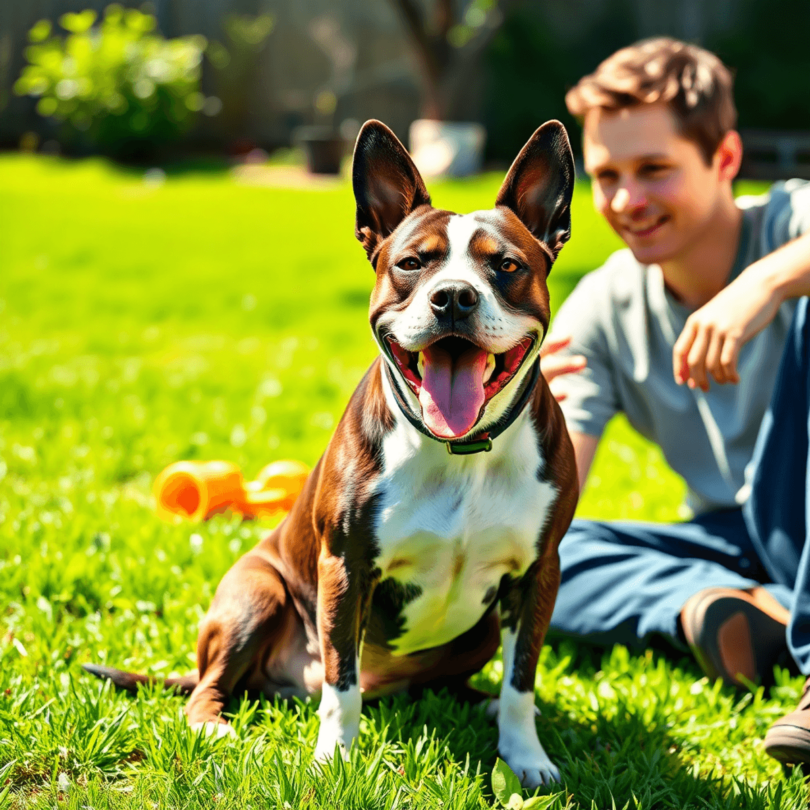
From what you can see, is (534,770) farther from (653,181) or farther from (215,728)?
(653,181)

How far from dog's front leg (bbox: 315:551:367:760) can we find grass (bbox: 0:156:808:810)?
2.4 inches

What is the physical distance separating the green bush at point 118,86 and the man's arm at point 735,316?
38.0ft

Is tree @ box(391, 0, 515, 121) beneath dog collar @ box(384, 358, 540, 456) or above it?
above

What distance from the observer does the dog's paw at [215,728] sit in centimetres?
219

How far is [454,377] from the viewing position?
1.95 m

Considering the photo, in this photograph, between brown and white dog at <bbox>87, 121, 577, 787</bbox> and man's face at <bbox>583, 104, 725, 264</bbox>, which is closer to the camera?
brown and white dog at <bbox>87, 121, 577, 787</bbox>

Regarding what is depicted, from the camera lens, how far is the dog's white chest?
2.05m

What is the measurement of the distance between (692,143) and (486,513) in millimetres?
1567

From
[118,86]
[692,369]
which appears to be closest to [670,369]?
[692,369]

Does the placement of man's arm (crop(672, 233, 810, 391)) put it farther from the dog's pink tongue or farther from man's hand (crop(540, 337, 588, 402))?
the dog's pink tongue

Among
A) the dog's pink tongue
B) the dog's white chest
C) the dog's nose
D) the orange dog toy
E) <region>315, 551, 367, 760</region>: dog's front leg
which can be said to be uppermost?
the dog's nose

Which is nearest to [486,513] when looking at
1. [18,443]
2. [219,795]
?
[219,795]

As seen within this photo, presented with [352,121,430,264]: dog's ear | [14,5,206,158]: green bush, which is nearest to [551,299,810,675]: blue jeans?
[352,121,430,264]: dog's ear

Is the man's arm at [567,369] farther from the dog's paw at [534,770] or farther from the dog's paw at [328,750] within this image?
the dog's paw at [328,750]
